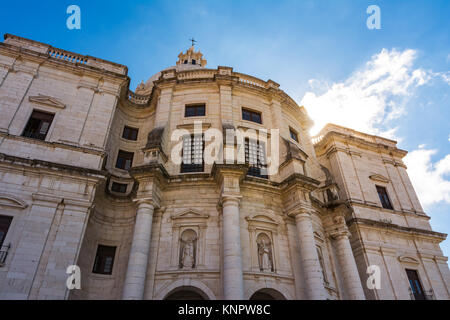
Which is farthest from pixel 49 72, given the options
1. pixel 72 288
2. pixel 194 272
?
pixel 194 272

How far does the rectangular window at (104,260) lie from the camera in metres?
15.7

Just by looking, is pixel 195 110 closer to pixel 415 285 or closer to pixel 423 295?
pixel 415 285

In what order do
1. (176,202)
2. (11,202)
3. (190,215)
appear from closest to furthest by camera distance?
(11,202) < (190,215) < (176,202)

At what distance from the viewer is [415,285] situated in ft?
68.3

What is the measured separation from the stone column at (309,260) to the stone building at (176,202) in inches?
2.3

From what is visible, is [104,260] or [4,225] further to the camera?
[104,260]

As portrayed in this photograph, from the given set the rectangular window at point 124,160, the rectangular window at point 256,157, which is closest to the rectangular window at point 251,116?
the rectangular window at point 256,157

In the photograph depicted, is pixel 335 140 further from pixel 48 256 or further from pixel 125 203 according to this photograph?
pixel 48 256

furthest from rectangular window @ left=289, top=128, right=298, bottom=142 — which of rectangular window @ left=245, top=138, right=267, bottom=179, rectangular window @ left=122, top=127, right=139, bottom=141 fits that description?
rectangular window @ left=122, top=127, right=139, bottom=141

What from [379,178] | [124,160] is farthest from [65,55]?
[379,178]

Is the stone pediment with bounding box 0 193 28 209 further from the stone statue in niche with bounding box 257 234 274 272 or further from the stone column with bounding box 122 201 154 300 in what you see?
the stone statue in niche with bounding box 257 234 274 272

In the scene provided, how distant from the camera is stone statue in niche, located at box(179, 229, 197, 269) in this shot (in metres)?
14.3

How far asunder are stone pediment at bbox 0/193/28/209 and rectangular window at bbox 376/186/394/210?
2595 cm

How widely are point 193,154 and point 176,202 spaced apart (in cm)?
352
